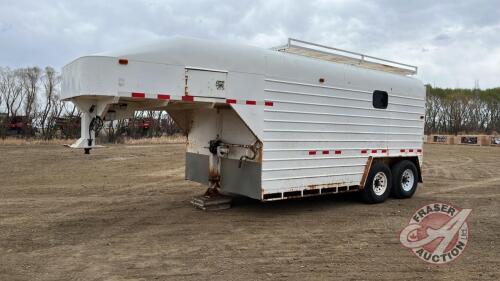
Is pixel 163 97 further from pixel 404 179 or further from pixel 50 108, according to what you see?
pixel 50 108

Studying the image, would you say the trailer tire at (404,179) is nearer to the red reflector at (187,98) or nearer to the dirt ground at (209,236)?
the dirt ground at (209,236)

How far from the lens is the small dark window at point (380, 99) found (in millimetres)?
8852

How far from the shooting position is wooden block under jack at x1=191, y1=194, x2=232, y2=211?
7.93 m

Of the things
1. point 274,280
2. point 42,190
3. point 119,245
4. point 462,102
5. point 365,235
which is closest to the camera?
point 274,280

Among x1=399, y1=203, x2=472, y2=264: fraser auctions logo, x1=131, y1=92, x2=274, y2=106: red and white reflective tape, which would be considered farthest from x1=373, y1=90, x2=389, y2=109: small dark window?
x1=131, y1=92, x2=274, y2=106: red and white reflective tape

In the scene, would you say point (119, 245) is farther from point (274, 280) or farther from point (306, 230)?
point (306, 230)

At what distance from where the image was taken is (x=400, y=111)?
9.40 metres

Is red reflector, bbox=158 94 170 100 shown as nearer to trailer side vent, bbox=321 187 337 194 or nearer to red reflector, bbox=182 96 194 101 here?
red reflector, bbox=182 96 194 101

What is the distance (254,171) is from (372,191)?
2962mm

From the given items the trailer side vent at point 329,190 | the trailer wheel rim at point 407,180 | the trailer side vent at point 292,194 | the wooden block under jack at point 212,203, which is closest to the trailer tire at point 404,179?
the trailer wheel rim at point 407,180

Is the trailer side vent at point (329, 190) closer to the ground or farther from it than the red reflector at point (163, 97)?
closer to the ground

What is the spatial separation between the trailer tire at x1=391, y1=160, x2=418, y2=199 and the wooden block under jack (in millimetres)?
3769

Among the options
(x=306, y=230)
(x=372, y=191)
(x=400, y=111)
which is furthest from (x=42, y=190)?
(x=400, y=111)

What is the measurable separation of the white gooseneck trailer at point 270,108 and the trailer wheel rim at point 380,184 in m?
0.02
